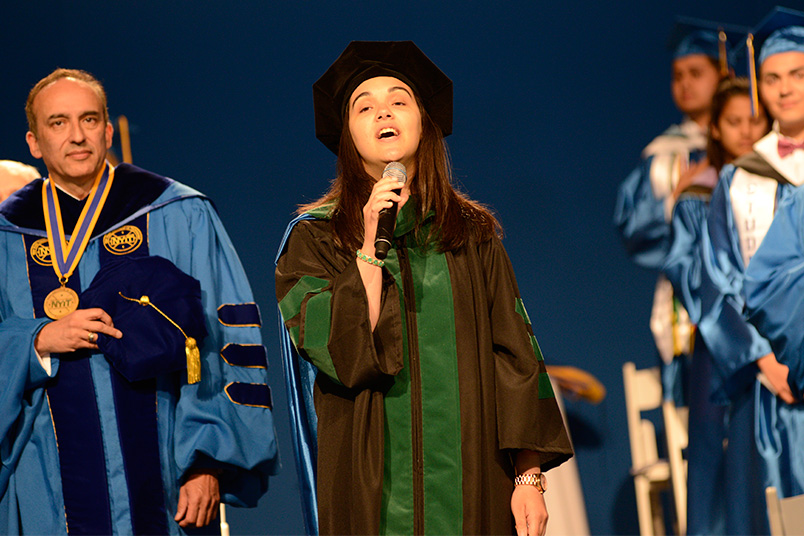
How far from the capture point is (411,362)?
7.97 feet

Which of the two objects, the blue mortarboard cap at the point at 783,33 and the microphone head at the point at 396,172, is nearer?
the microphone head at the point at 396,172

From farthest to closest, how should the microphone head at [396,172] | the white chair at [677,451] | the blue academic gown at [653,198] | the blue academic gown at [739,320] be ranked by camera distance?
the blue academic gown at [653,198]
the white chair at [677,451]
the blue academic gown at [739,320]
the microphone head at [396,172]

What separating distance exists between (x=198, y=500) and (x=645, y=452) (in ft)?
11.0

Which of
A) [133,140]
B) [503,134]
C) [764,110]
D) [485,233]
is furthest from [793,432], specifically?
[133,140]

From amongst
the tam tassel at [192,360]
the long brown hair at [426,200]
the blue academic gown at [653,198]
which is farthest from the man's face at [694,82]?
the tam tassel at [192,360]

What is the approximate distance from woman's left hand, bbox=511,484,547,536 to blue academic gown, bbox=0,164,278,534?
2.80ft

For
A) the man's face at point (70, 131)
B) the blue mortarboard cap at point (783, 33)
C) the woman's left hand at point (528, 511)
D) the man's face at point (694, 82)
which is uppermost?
the man's face at point (694, 82)

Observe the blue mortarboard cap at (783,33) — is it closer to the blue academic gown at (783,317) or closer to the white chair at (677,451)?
the blue academic gown at (783,317)

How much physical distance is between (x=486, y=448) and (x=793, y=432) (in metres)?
1.98

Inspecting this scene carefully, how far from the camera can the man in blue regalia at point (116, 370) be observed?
289 centimetres

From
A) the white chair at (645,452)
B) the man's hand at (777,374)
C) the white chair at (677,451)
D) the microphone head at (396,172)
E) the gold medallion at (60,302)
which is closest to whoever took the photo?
the microphone head at (396,172)

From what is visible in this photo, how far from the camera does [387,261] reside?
8.16 feet

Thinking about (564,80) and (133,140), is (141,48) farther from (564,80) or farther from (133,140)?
(564,80)

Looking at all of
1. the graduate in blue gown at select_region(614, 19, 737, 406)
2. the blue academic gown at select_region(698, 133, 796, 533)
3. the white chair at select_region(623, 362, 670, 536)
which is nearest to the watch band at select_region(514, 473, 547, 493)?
the blue academic gown at select_region(698, 133, 796, 533)
